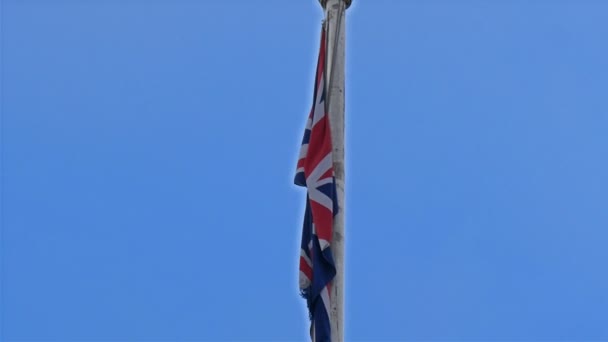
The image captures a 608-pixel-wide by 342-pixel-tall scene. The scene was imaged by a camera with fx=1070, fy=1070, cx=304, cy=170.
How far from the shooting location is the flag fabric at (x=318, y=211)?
1165 cm

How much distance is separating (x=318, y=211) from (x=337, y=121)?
1230 mm

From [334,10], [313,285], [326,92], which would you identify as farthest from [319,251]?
[334,10]

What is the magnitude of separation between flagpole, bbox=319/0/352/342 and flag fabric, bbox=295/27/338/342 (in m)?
0.07

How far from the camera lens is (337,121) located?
12664mm

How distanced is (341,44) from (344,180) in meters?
1.78

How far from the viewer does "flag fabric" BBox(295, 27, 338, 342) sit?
11.6m

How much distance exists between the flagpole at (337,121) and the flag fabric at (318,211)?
0.07 meters

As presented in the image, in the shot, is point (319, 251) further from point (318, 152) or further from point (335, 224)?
point (318, 152)

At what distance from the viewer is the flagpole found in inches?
458

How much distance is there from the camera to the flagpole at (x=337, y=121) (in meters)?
11.6

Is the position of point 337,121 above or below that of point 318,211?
above

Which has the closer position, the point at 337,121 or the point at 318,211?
the point at 318,211

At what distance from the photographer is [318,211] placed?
12.1m

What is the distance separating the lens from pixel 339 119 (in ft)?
41.7
